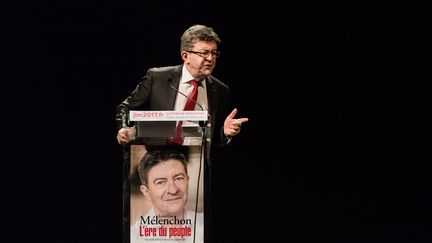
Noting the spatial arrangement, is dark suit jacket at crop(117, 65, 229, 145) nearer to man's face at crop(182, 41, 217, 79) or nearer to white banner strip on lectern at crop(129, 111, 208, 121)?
man's face at crop(182, 41, 217, 79)

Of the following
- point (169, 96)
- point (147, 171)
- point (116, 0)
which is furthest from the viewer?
point (116, 0)

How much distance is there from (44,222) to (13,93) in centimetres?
71

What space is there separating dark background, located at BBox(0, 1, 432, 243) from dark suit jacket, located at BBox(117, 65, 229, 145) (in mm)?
949

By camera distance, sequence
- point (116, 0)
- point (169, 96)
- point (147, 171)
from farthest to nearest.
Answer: point (116, 0) < point (169, 96) < point (147, 171)

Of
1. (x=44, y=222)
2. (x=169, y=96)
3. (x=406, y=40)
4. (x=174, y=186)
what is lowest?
(x=44, y=222)

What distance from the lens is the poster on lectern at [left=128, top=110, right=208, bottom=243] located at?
9.77 ft

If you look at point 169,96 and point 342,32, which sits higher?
point 342,32

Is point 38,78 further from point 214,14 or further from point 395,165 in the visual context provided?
point 395,165

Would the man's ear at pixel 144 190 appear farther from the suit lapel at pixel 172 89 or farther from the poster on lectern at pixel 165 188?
the suit lapel at pixel 172 89

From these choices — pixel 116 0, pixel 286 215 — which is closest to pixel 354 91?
pixel 286 215

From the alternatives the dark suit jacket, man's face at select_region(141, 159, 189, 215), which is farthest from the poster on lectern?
the dark suit jacket

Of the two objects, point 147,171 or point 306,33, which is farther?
point 306,33

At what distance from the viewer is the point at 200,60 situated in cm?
333

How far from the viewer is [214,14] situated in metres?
4.43
